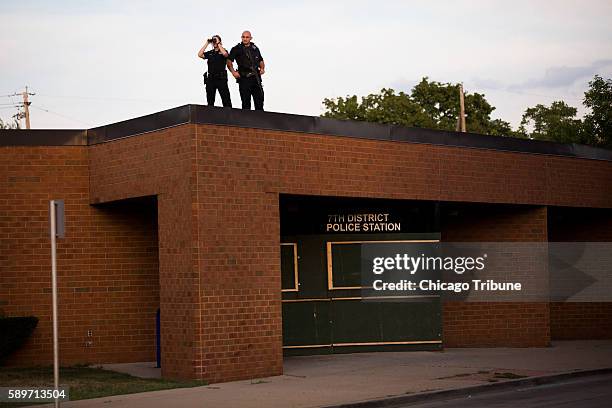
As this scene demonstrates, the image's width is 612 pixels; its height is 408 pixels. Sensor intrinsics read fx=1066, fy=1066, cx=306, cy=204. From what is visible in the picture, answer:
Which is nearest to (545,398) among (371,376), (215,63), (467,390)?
(467,390)

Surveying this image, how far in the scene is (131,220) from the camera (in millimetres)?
19703

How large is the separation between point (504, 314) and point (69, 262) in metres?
9.35

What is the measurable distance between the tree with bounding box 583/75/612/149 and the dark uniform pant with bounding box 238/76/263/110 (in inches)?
1017

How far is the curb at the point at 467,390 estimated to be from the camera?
1403 cm

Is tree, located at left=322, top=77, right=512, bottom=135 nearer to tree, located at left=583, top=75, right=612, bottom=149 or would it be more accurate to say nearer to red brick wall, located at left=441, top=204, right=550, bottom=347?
tree, located at left=583, top=75, right=612, bottom=149

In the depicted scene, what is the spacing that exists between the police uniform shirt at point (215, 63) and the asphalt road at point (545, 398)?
763cm

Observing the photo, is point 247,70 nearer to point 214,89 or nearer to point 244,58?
point 244,58

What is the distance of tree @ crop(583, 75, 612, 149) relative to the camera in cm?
4216

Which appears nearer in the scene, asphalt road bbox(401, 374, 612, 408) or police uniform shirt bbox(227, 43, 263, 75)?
asphalt road bbox(401, 374, 612, 408)

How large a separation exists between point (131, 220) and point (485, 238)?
7.85 m

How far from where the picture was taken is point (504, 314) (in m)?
22.8

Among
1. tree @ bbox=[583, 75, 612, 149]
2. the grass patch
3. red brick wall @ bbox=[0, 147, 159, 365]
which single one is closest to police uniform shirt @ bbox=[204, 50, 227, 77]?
red brick wall @ bbox=[0, 147, 159, 365]

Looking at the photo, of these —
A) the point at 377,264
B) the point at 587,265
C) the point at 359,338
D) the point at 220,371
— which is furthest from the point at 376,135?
the point at 587,265

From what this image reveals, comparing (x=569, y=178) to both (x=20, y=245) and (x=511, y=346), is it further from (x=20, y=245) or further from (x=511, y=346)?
(x=20, y=245)
